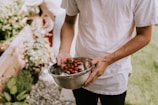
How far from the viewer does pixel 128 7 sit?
141cm

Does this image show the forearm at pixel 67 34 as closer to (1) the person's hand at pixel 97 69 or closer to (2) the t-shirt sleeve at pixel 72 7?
(2) the t-shirt sleeve at pixel 72 7

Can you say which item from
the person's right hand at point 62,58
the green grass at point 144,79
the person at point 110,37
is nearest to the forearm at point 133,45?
the person at point 110,37

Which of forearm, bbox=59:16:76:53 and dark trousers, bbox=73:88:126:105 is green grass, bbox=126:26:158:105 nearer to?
dark trousers, bbox=73:88:126:105

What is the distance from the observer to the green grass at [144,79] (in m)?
3.01

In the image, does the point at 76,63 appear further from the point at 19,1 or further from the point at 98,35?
the point at 19,1

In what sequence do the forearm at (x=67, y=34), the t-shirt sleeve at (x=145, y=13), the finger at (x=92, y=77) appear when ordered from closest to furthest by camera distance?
1. the t-shirt sleeve at (x=145, y=13)
2. the finger at (x=92, y=77)
3. the forearm at (x=67, y=34)

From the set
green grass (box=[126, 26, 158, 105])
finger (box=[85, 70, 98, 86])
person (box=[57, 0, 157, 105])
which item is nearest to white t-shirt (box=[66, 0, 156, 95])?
person (box=[57, 0, 157, 105])

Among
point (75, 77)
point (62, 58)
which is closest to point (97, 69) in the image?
point (75, 77)

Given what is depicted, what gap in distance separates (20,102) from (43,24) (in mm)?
1355

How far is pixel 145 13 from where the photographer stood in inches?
54.9

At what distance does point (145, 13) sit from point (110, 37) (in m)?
0.21

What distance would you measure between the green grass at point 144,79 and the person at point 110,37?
136 centimetres

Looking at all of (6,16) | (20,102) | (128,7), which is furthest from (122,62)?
(6,16)

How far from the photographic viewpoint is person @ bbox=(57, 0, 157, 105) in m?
1.42
